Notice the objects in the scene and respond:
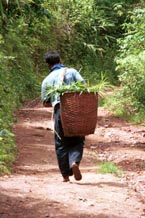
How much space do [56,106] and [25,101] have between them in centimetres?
1014

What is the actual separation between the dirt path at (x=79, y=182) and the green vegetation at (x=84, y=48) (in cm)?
152

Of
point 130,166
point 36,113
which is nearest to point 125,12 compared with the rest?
point 36,113

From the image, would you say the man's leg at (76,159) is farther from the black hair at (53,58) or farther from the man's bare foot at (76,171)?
the black hair at (53,58)

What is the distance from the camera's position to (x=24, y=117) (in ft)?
47.3

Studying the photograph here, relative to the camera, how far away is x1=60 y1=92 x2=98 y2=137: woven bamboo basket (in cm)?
678

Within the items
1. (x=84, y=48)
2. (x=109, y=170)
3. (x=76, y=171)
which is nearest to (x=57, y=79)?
(x=76, y=171)

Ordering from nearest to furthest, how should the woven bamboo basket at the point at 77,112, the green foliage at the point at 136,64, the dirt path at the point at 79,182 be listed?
the dirt path at the point at 79,182, the woven bamboo basket at the point at 77,112, the green foliage at the point at 136,64

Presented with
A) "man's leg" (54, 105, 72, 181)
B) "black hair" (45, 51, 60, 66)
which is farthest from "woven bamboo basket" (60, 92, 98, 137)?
"black hair" (45, 51, 60, 66)

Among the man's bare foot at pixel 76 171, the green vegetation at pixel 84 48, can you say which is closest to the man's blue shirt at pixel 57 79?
the man's bare foot at pixel 76 171

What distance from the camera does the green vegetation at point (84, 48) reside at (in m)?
13.5

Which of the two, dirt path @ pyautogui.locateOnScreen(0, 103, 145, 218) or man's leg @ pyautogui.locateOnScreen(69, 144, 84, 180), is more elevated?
man's leg @ pyautogui.locateOnScreen(69, 144, 84, 180)

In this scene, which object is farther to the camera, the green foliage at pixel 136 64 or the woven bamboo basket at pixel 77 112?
the green foliage at pixel 136 64

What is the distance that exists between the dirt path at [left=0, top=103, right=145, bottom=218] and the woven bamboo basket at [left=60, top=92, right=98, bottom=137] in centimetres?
72

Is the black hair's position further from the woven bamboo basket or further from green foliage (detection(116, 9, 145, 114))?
green foliage (detection(116, 9, 145, 114))
